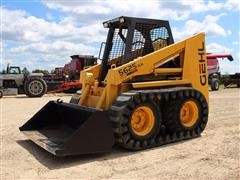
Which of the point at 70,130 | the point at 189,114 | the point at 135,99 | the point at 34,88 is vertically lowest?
the point at 70,130

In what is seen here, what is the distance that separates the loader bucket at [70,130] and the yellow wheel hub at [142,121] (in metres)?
0.65

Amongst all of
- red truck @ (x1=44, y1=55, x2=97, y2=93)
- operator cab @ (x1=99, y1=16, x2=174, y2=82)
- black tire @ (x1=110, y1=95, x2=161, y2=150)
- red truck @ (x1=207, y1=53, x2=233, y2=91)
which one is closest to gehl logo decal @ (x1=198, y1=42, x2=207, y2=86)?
operator cab @ (x1=99, y1=16, x2=174, y2=82)

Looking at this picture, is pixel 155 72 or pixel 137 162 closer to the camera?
pixel 137 162

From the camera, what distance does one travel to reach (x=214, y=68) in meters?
26.3

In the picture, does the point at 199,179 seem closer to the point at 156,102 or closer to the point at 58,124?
the point at 156,102

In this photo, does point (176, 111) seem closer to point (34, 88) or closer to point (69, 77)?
point (34, 88)

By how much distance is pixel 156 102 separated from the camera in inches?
297

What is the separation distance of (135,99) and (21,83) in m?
16.6

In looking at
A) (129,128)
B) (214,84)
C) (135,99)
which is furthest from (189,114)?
(214,84)

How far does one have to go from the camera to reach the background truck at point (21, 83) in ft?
70.3

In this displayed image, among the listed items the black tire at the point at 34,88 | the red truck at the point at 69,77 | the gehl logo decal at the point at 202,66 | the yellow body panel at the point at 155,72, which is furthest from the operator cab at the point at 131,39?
the red truck at the point at 69,77

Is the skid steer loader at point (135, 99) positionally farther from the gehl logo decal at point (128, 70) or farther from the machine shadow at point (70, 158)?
the machine shadow at point (70, 158)

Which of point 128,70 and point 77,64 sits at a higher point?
point 77,64

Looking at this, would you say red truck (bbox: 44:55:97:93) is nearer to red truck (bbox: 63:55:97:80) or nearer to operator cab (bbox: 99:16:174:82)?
red truck (bbox: 63:55:97:80)
